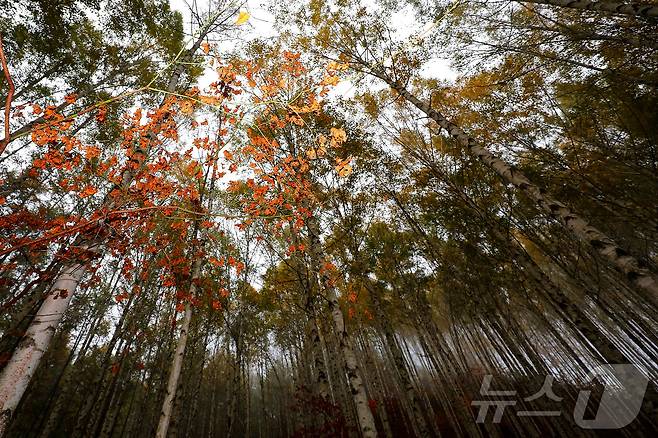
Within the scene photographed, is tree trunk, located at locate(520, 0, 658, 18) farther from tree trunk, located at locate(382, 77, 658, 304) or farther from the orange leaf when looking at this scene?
the orange leaf

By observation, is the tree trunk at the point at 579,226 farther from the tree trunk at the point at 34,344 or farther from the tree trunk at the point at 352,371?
the tree trunk at the point at 34,344

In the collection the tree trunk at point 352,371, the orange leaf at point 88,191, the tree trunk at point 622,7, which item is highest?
the orange leaf at point 88,191

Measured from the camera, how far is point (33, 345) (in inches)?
118

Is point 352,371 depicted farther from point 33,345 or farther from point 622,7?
point 622,7

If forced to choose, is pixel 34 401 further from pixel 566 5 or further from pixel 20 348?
pixel 566 5

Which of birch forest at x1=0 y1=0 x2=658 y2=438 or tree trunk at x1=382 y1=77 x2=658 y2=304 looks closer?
tree trunk at x1=382 y1=77 x2=658 y2=304

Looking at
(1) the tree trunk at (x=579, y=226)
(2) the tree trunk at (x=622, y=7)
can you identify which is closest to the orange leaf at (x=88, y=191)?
(1) the tree trunk at (x=579, y=226)

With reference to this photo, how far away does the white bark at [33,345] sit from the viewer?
271cm

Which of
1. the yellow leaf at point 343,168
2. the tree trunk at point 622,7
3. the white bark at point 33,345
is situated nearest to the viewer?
the white bark at point 33,345

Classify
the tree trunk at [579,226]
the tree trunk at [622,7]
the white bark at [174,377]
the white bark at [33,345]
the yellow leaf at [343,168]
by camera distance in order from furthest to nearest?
the yellow leaf at [343,168], the white bark at [174,377], the tree trunk at [622,7], the white bark at [33,345], the tree trunk at [579,226]

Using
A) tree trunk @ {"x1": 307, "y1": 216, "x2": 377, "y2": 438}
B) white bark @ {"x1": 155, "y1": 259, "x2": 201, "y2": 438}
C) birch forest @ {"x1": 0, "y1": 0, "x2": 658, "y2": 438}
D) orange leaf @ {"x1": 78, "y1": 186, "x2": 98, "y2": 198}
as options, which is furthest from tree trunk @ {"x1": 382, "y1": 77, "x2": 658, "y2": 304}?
orange leaf @ {"x1": 78, "y1": 186, "x2": 98, "y2": 198}

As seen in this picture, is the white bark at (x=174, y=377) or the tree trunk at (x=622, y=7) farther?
the white bark at (x=174, y=377)

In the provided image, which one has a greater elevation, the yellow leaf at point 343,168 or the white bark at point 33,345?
the yellow leaf at point 343,168

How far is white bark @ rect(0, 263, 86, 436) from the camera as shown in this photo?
107 inches
